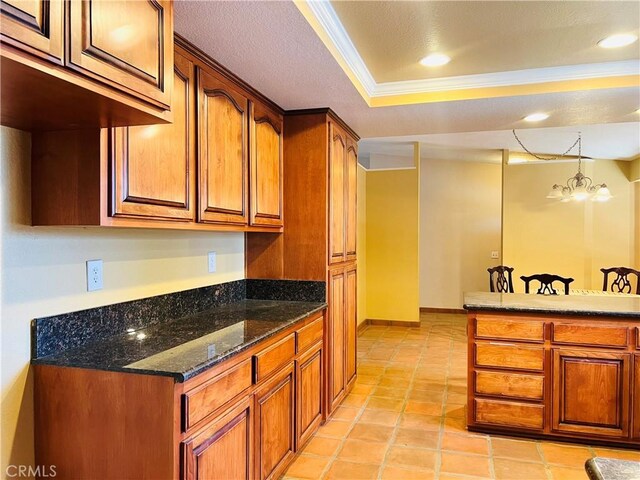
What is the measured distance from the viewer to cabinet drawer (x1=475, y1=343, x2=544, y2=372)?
9.68ft

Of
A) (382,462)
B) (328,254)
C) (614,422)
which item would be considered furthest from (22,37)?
(614,422)

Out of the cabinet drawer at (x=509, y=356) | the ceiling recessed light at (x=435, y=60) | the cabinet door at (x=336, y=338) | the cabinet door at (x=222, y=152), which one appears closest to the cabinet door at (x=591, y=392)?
the cabinet drawer at (x=509, y=356)

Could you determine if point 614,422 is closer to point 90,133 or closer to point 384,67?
point 384,67

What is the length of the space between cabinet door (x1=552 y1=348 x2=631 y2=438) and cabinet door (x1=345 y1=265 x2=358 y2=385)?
5.11ft

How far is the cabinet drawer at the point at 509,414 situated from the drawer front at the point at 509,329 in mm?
460

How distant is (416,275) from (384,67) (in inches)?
166

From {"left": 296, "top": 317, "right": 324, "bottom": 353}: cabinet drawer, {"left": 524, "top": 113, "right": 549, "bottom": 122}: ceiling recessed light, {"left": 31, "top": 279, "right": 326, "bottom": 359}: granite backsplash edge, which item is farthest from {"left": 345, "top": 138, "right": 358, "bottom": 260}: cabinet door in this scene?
{"left": 524, "top": 113, "right": 549, "bottom": 122}: ceiling recessed light

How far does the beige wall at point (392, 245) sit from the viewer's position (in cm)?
645

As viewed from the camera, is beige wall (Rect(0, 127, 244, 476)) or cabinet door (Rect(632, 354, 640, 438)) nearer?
beige wall (Rect(0, 127, 244, 476))

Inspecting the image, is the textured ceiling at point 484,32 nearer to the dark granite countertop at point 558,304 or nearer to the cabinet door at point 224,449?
the dark granite countertop at point 558,304

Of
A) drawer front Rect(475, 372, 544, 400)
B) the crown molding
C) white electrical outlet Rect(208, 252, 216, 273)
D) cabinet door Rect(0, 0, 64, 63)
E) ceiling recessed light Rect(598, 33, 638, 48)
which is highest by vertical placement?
ceiling recessed light Rect(598, 33, 638, 48)

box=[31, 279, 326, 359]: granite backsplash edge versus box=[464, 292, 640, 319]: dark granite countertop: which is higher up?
box=[31, 279, 326, 359]: granite backsplash edge

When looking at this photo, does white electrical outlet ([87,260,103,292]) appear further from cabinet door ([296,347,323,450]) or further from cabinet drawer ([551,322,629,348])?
cabinet drawer ([551,322,629,348])

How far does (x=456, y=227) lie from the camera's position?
758 centimetres
